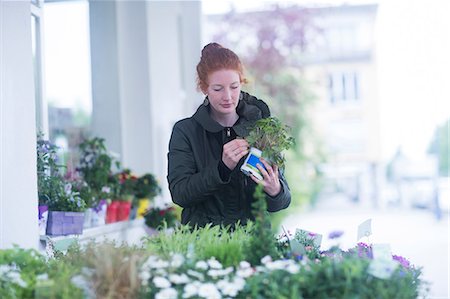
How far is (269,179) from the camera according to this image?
7.20 ft

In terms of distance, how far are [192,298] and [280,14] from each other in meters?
10.4

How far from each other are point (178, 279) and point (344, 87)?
1911 cm

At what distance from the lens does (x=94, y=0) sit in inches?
201

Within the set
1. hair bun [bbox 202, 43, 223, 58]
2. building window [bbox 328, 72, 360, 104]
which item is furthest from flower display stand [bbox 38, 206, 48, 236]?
building window [bbox 328, 72, 360, 104]

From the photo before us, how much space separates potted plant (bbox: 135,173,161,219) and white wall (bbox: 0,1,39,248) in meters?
2.16

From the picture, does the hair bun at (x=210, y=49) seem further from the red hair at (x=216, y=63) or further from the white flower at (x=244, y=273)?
the white flower at (x=244, y=273)

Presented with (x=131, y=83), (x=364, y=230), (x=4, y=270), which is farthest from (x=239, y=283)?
(x=131, y=83)

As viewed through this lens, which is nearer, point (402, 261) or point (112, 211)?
point (402, 261)

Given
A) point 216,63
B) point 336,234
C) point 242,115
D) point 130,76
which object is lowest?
point 336,234

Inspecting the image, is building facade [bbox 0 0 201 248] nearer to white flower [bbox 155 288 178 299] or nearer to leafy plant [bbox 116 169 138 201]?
leafy plant [bbox 116 169 138 201]

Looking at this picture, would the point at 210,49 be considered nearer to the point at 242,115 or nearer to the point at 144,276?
the point at 242,115

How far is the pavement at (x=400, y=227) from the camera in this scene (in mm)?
6337

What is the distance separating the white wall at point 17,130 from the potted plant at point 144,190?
85.2 inches

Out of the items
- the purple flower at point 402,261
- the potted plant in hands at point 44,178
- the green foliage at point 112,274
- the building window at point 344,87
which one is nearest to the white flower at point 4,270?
the green foliage at point 112,274
